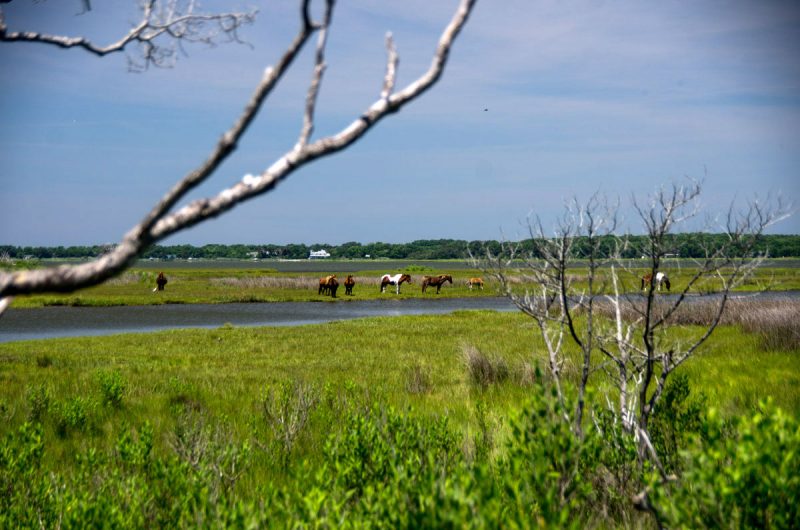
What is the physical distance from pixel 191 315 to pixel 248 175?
135 ft

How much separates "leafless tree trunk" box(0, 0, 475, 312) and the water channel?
98.5 ft

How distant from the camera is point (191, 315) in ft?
134

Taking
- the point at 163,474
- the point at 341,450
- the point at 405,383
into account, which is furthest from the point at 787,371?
the point at 163,474

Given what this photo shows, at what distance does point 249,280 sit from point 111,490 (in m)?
64.9

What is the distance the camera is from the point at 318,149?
181cm

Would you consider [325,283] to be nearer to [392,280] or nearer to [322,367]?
[392,280]

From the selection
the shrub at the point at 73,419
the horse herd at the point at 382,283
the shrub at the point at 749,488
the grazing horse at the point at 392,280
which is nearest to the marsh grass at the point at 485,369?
the shrub at the point at 73,419

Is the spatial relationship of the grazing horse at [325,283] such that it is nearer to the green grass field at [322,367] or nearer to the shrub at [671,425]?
the green grass field at [322,367]

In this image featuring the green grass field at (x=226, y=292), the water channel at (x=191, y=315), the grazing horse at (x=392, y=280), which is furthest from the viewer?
the grazing horse at (x=392, y=280)

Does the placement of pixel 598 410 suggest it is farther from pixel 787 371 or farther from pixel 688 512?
pixel 787 371

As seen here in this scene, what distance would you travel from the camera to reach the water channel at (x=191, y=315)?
1320 inches

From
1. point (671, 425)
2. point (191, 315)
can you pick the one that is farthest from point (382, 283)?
point (671, 425)

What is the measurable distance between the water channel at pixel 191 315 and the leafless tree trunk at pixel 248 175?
98.5 ft

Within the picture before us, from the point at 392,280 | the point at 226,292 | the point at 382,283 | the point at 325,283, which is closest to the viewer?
the point at 226,292
